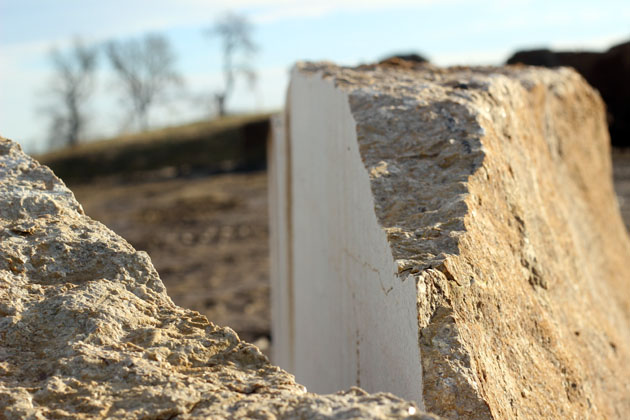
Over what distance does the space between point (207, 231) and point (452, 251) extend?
364 inches

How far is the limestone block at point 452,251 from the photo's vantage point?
60.4 inches

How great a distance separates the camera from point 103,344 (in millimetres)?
1294

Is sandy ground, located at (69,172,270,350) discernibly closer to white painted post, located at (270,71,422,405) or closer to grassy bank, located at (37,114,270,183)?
grassy bank, located at (37,114,270,183)

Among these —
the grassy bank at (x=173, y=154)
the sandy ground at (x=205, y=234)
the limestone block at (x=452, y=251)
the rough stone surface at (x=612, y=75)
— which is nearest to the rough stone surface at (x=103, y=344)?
the limestone block at (x=452, y=251)

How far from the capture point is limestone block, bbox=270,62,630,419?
5.03 feet

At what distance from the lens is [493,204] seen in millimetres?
1899

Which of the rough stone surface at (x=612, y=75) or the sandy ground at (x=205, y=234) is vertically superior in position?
the rough stone surface at (x=612, y=75)

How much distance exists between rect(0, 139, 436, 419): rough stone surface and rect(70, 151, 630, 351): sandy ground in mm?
4329

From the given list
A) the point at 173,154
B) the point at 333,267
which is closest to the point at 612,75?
the point at 173,154

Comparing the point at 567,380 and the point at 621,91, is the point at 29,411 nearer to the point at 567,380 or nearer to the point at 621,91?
the point at 567,380

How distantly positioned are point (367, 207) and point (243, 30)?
26.7m

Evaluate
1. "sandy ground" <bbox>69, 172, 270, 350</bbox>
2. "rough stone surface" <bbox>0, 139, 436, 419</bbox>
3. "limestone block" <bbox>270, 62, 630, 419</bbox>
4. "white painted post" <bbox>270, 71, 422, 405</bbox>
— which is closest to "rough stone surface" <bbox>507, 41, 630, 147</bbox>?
"sandy ground" <bbox>69, 172, 270, 350</bbox>

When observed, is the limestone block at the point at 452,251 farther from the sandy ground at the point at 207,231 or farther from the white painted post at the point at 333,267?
the sandy ground at the point at 207,231

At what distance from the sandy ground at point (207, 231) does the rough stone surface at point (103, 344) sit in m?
4.33
